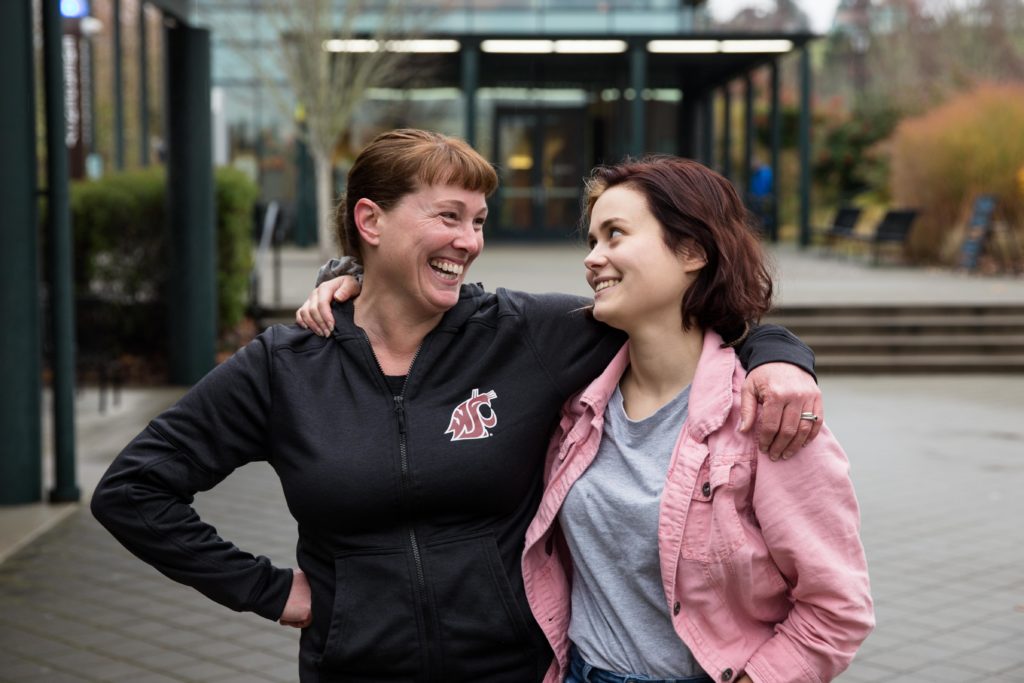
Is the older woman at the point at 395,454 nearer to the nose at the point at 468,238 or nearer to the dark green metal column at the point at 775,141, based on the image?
the nose at the point at 468,238

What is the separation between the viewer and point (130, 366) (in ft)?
41.9

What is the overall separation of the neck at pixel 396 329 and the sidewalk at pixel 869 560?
2.66m

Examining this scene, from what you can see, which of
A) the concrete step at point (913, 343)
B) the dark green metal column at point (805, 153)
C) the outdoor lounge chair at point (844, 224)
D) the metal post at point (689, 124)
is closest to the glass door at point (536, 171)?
the metal post at point (689, 124)

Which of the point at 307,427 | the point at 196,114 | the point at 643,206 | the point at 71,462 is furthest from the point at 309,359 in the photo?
the point at 196,114

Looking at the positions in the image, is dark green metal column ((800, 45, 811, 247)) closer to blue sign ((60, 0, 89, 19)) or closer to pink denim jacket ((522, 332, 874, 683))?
blue sign ((60, 0, 89, 19))

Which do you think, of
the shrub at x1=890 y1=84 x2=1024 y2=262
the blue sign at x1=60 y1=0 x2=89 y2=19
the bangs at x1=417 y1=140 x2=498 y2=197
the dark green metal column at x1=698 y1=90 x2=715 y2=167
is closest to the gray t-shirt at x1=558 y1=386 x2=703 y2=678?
the bangs at x1=417 y1=140 x2=498 y2=197

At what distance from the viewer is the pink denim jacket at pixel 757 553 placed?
227 cm

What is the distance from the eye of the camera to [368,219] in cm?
261

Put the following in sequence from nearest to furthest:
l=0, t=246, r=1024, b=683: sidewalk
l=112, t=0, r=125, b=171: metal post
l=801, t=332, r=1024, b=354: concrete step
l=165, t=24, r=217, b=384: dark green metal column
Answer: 1. l=0, t=246, r=1024, b=683: sidewalk
2. l=165, t=24, r=217, b=384: dark green metal column
3. l=801, t=332, r=1024, b=354: concrete step
4. l=112, t=0, r=125, b=171: metal post

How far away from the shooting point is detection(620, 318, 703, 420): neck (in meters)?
2.49

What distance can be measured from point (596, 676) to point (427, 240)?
831 mm

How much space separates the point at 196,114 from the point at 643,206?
10.5m

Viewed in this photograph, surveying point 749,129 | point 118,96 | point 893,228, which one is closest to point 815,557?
point 893,228

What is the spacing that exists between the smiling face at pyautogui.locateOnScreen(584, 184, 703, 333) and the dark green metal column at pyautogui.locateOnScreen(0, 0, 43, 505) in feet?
18.8
